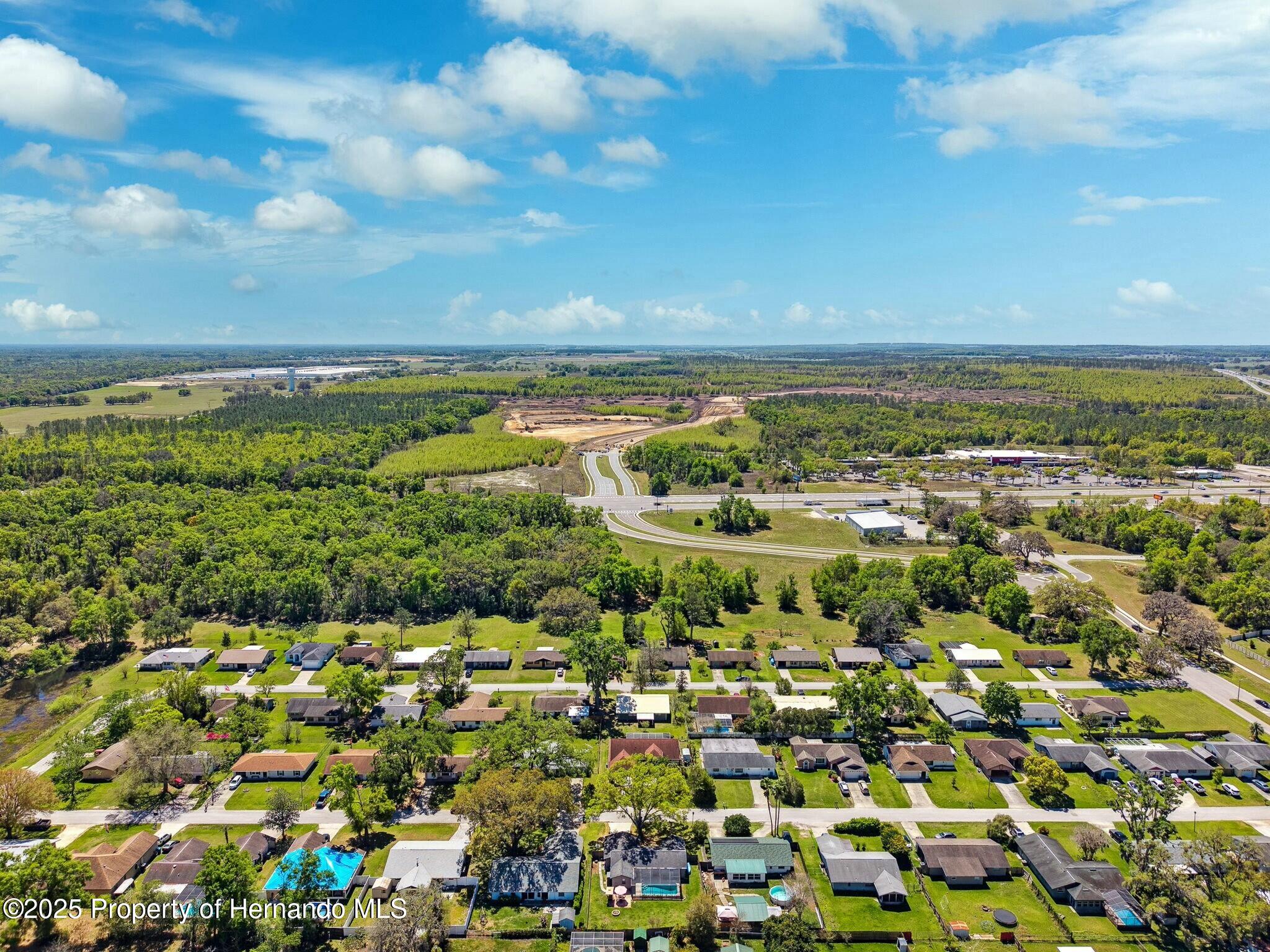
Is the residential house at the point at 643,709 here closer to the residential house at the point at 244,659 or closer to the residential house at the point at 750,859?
the residential house at the point at 750,859

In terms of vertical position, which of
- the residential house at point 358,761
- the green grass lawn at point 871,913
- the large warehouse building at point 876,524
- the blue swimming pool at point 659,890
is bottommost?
the green grass lawn at point 871,913

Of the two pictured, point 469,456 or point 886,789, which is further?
point 469,456

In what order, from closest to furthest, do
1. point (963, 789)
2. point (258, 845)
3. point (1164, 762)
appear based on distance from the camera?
point (258, 845), point (963, 789), point (1164, 762)

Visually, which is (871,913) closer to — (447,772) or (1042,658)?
(447,772)

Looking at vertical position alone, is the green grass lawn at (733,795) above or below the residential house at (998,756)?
below

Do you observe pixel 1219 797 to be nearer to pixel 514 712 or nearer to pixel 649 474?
pixel 514 712

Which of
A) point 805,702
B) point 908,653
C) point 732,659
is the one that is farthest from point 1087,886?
point 732,659

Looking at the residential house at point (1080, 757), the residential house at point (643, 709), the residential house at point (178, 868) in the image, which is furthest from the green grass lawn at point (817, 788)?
the residential house at point (178, 868)
